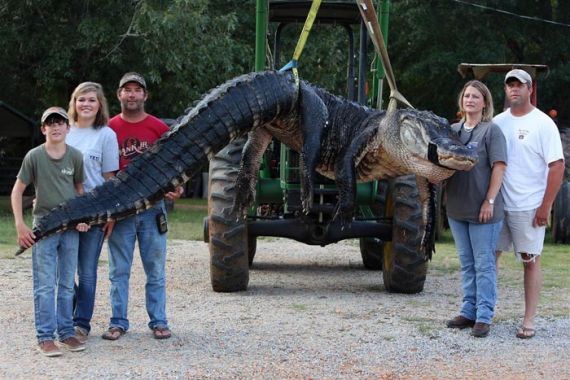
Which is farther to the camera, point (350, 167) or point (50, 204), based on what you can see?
point (350, 167)

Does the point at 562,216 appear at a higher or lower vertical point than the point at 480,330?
lower

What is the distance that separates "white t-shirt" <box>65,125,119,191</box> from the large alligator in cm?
67

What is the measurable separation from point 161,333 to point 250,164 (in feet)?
4.74

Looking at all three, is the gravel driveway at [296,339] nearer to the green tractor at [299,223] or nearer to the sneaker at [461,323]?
the sneaker at [461,323]

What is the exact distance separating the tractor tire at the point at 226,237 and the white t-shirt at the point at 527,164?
2.82 metres

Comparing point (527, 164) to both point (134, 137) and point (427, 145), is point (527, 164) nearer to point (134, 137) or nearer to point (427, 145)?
point (427, 145)

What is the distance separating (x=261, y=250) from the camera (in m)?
13.6

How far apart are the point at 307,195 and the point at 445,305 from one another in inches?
117

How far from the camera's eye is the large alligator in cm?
586

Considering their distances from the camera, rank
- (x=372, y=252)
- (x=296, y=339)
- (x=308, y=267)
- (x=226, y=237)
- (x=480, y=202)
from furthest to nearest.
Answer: (x=308, y=267), (x=372, y=252), (x=226, y=237), (x=480, y=202), (x=296, y=339)

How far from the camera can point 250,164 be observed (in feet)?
22.9

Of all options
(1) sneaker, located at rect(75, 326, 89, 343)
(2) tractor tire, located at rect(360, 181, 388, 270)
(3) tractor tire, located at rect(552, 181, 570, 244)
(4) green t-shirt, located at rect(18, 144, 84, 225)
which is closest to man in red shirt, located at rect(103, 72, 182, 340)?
(1) sneaker, located at rect(75, 326, 89, 343)

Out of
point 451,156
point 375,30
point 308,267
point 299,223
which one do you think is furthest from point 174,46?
point 451,156

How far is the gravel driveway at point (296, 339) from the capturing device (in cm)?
597
